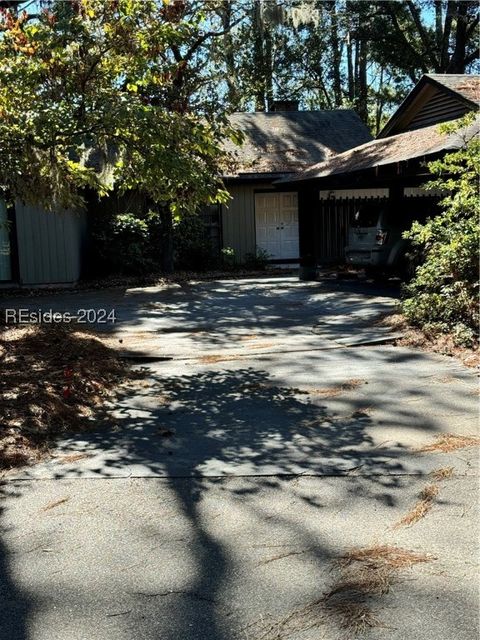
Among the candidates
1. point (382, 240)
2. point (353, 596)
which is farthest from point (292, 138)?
point (353, 596)

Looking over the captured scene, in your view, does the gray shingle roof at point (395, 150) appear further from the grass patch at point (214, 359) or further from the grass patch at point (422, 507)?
the grass patch at point (422, 507)

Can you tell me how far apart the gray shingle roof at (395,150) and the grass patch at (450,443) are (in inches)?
222

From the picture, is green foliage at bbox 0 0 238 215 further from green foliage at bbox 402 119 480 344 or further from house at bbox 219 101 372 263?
house at bbox 219 101 372 263

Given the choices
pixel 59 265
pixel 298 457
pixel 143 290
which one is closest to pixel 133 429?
pixel 298 457

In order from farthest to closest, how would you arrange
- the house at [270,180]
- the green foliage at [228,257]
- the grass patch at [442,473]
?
1. the house at [270,180]
2. the green foliage at [228,257]
3. the grass patch at [442,473]

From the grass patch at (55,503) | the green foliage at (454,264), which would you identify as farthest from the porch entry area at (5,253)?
the grass patch at (55,503)

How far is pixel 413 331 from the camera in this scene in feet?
28.2

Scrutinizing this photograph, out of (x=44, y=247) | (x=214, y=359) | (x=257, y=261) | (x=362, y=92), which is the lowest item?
(x=214, y=359)

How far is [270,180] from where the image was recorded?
20.6m

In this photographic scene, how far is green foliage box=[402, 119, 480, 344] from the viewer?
8.06 m

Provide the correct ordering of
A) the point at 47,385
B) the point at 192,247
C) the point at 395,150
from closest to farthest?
the point at 47,385 → the point at 395,150 → the point at 192,247

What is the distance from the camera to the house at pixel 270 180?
68.5 feet

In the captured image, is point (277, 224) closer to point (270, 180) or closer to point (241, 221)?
point (241, 221)

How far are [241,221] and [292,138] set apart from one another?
3.90 m
